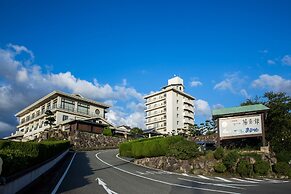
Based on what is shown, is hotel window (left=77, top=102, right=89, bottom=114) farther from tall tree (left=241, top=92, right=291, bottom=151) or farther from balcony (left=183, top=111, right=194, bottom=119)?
tall tree (left=241, top=92, right=291, bottom=151)

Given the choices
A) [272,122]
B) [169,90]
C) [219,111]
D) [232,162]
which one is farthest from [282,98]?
[169,90]

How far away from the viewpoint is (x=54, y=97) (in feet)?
237

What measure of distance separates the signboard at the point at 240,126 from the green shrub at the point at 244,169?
4.64 meters

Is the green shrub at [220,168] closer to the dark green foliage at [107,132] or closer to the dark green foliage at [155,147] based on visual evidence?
the dark green foliage at [155,147]

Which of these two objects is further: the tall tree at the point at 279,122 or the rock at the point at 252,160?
the tall tree at the point at 279,122

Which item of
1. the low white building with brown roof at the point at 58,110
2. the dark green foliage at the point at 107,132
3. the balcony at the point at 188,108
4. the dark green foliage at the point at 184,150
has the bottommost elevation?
the dark green foliage at the point at 184,150

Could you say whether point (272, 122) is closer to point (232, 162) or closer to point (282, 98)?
point (282, 98)

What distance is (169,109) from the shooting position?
326 ft

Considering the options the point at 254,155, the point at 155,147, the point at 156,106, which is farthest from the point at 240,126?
the point at 156,106

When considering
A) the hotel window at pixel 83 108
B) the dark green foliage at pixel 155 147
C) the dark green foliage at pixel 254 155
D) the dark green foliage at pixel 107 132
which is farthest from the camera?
the hotel window at pixel 83 108

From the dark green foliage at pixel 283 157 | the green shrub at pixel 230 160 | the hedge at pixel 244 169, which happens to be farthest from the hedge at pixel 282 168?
the green shrub at pixel 230 160

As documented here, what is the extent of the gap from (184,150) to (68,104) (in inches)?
2118

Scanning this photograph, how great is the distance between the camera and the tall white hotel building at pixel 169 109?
324ft

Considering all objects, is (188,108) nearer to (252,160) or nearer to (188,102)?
(188,102)
